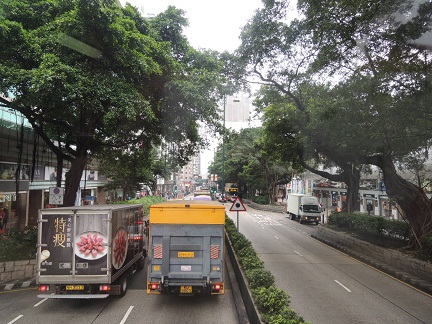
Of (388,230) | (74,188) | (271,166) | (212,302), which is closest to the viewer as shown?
(212,302)

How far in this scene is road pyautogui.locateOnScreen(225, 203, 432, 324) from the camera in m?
7.57

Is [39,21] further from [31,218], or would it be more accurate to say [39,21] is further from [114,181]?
[114,181]

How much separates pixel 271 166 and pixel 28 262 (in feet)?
117

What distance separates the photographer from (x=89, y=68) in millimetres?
10375

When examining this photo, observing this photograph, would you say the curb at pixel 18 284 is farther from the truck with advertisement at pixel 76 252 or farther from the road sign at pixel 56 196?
the road sign at pixel 56 196

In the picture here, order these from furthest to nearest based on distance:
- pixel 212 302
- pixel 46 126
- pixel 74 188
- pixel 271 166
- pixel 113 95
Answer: pixel 271 166 → pixel 46 126 → pixel 74 188 → pixel 113 95 → pixel 212 302

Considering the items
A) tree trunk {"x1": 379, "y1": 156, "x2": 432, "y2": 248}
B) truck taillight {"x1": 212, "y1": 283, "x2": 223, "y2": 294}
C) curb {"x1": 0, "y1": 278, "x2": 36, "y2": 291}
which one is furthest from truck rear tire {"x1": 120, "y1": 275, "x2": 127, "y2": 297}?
tree trunk {"x1": 379, "y1": 156, "x2": 432, "y2": 248}

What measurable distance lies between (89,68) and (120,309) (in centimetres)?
725

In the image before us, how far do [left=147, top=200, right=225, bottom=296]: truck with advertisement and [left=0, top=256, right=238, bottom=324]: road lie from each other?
0.49 m

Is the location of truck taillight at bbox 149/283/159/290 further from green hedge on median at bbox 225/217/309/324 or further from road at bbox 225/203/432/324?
road at bbox 225/203/432/324

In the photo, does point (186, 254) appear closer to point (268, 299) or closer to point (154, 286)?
point (154, 286)

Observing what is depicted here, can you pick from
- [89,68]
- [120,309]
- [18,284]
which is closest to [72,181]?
[18,284]

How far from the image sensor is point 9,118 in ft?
53.4

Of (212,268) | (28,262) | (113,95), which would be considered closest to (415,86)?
(212,268)
